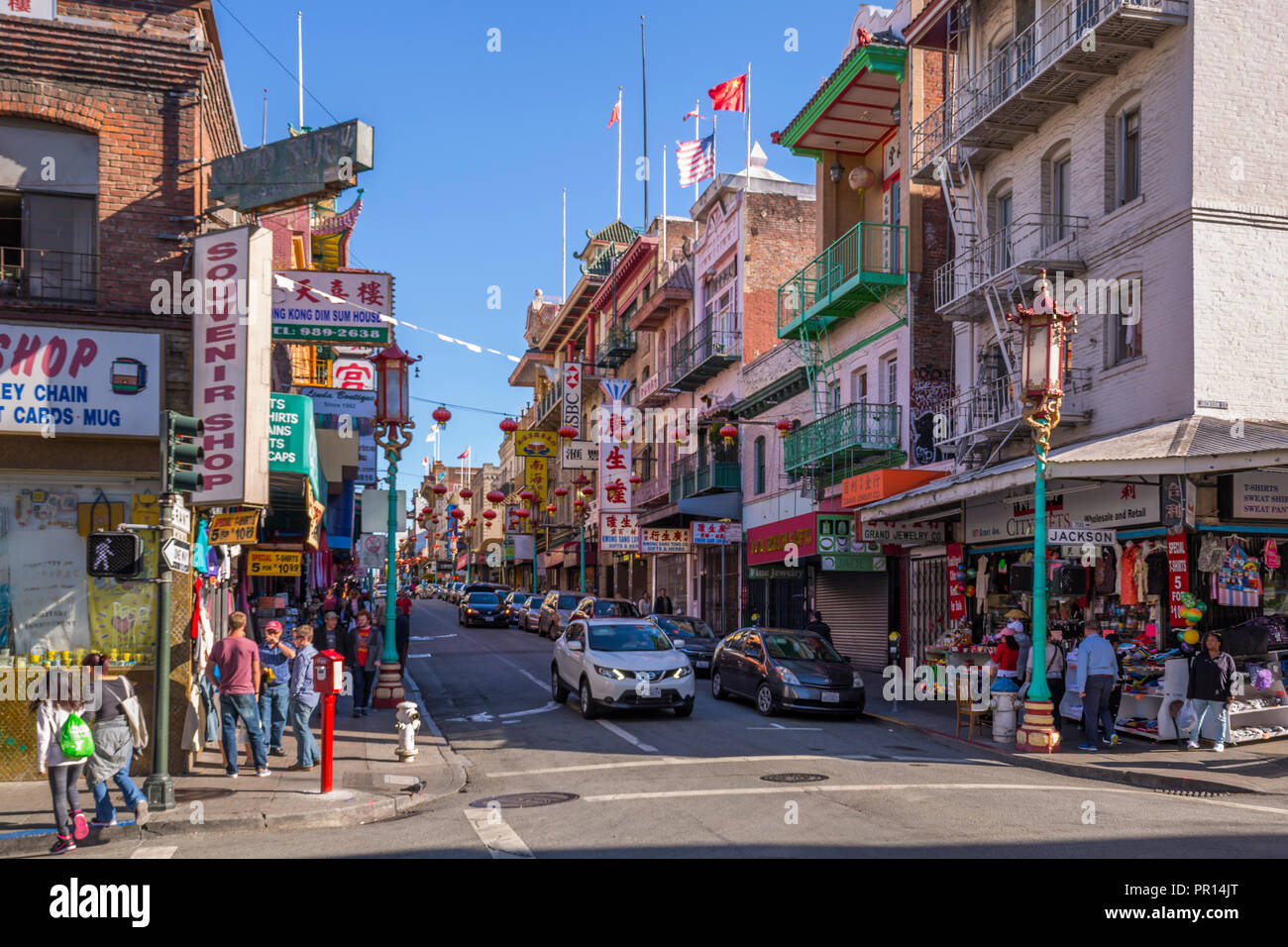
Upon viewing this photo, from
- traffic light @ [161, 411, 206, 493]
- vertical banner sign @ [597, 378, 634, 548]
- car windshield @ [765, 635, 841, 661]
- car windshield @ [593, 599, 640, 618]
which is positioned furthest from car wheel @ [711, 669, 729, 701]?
vertical banner sign @ [597, 378, 634, 548]

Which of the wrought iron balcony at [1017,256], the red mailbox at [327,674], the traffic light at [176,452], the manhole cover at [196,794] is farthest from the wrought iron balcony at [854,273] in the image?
the manhole cover at [196,794]

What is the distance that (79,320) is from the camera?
13133 millimetres

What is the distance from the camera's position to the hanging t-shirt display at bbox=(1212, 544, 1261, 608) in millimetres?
16250

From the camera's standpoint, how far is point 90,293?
44.1 ft

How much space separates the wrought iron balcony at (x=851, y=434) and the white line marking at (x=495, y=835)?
1712cm

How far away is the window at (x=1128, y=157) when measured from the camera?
18.7m

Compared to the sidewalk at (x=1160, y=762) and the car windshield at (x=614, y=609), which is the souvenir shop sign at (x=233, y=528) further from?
the car windshield at (x=614, y=609)

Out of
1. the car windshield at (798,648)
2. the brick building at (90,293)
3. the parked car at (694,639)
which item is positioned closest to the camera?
the brick building at (90,293)

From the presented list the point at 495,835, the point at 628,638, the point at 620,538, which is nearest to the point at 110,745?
the point at 495,835

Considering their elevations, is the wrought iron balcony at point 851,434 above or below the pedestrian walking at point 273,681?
above

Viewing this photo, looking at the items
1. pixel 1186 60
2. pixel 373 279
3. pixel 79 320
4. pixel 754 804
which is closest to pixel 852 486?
pixel 1186 60

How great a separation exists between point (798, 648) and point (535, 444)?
93.2ft

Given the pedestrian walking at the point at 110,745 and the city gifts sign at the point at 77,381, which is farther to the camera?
the city gifts sign at the point at 77,381
